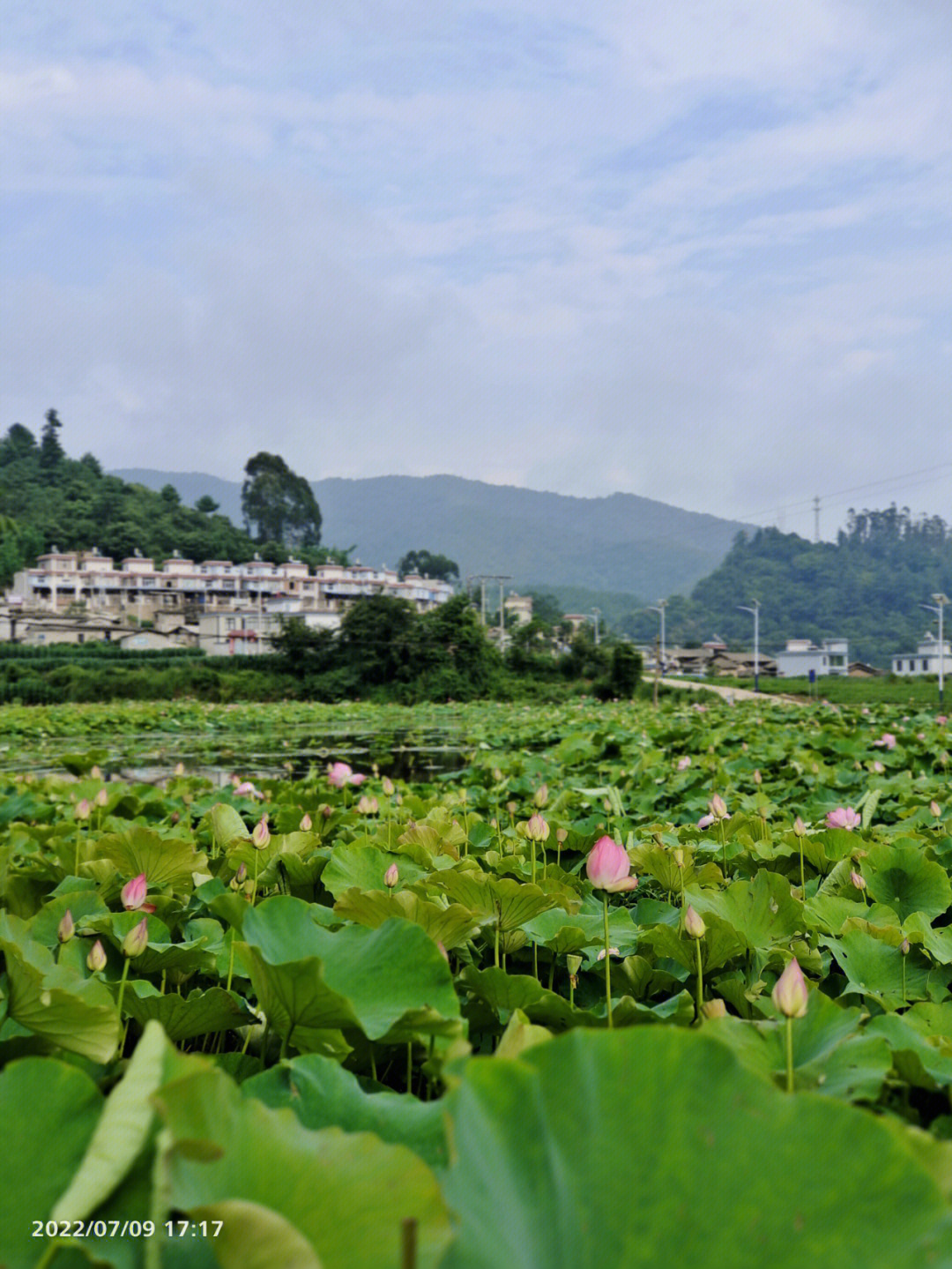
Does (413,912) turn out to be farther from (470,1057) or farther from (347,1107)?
(470,1057)

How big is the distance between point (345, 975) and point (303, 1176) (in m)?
0.34

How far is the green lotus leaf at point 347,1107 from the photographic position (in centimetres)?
58

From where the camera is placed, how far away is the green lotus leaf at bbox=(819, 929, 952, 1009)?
3.52 feet

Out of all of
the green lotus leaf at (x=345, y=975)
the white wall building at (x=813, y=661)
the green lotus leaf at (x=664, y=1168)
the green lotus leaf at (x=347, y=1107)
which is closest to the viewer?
the green lotus leaf at (x=664, y=1168)

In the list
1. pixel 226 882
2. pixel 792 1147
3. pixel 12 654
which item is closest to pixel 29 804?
pixel 226 882

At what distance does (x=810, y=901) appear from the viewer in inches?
48.8

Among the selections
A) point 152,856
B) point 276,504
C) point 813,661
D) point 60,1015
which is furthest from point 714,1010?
point 276,504

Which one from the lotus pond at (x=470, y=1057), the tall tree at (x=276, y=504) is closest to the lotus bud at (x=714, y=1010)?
the lotus pond at (x=470, y=1057)

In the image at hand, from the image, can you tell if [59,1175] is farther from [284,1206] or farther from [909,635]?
[909,635]

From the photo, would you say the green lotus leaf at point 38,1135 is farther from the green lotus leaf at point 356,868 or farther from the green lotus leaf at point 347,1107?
the green lotus leaf at point 356,868

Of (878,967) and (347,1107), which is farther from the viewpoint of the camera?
(878,967)

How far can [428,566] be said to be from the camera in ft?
252

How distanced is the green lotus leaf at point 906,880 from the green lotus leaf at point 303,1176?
114cm

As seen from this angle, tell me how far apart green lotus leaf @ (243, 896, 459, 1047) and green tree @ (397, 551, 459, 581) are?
240 feet
